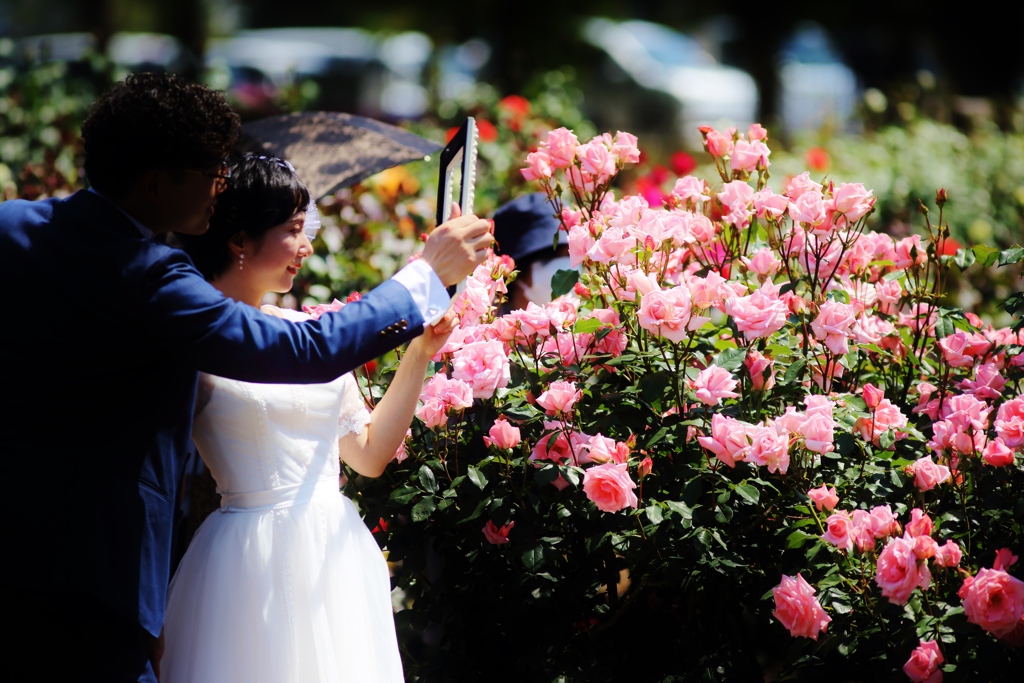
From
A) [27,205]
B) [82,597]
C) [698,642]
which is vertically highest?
[27,205]

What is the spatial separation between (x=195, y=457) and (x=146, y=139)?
132 centimetres

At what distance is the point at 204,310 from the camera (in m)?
A: 1.66

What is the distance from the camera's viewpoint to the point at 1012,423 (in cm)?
205

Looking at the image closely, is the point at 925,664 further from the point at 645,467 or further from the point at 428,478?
the point at 428,478

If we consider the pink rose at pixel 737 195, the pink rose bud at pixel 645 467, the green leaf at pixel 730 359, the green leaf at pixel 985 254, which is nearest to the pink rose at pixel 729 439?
the pink rose bud at pixel 645 467

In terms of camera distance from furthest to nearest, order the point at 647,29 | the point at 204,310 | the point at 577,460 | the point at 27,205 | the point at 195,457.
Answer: the point at 647,29 → the point at 195,457 → the point at 577,460 → the point at 27,205 → the point at 204,310

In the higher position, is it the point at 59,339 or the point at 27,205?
the point at 27,205

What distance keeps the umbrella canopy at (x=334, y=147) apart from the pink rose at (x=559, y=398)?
1417 mm

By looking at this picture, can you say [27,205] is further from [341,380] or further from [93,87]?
[93,87]

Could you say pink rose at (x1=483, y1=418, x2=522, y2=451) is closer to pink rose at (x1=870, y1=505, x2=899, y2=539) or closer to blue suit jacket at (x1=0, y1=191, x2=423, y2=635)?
blue suit jacket at (x1=0, y1=191, x2=423, y2=635)

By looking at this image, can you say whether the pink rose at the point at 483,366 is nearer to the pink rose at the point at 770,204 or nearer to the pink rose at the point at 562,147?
the pink rose at the point at 562,147

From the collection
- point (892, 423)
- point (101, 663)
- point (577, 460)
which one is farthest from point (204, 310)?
point (892, 423)

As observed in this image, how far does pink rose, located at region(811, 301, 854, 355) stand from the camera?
7.13 feet

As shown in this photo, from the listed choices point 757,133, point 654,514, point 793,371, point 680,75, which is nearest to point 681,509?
point 654,514
